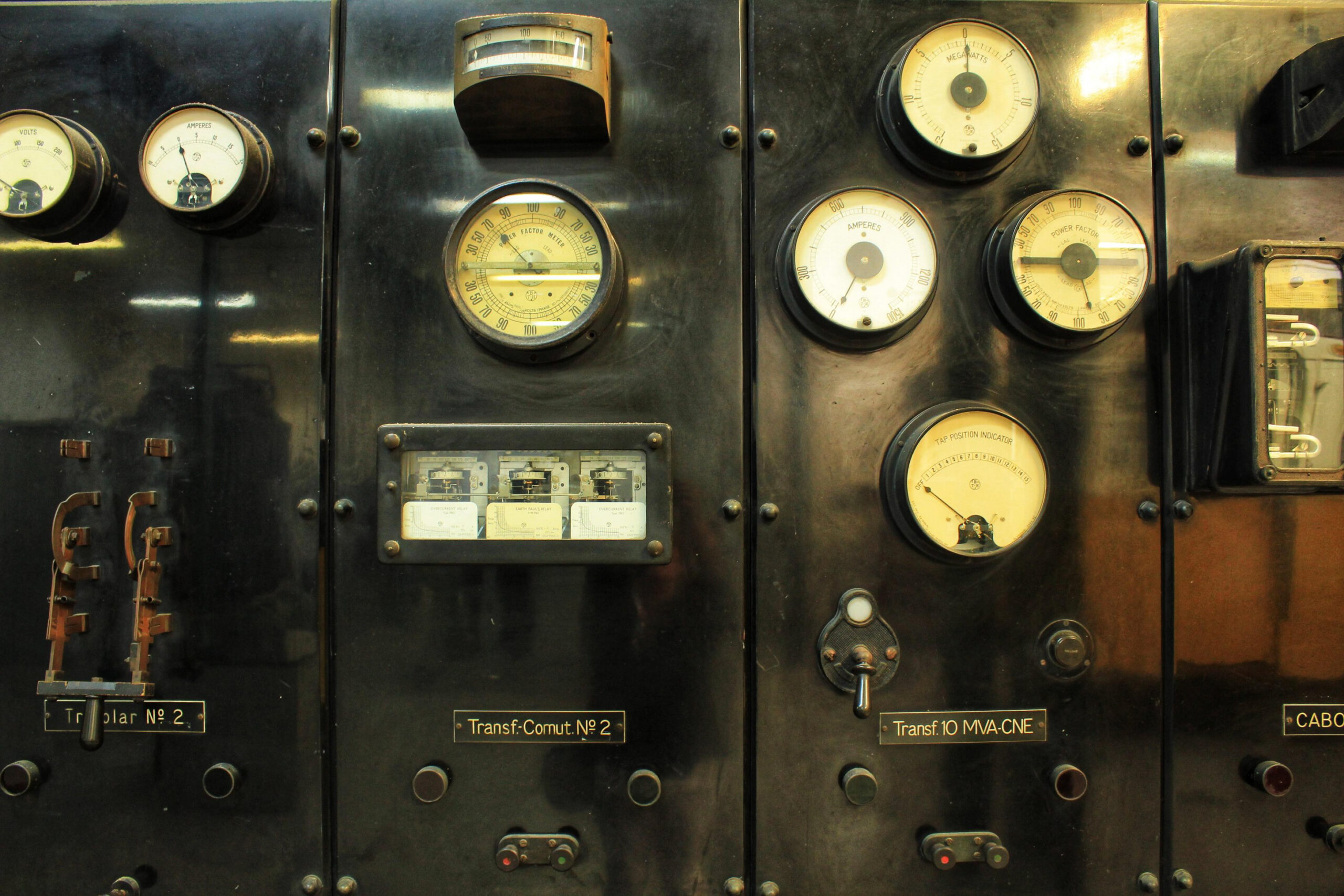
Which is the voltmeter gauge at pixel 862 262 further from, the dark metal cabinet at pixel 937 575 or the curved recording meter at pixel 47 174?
the curved recording meter at pixel 47 174

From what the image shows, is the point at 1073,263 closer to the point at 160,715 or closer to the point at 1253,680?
the point at 1253,680

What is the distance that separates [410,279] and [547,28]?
0.54m

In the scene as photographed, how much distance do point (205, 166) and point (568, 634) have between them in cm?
118

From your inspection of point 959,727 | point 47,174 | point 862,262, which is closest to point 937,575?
point 959,727

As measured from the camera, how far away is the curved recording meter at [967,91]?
3.84 feet

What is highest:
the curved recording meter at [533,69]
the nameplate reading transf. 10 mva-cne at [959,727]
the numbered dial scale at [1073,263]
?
the curved recording meter at [533,69]

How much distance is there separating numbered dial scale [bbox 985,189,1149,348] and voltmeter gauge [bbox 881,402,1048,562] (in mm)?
229

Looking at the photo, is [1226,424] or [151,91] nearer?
[1226,424]

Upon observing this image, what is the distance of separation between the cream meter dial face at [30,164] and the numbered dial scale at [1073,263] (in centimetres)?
190

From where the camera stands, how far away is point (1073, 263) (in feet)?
3.83

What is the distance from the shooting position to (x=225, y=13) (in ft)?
4.10

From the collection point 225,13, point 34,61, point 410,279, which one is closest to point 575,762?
point 410,279

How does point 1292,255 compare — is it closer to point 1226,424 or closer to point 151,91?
point 1226,424

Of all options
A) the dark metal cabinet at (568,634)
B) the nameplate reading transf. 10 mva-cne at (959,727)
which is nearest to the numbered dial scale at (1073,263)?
the dark metal cabinet at (568,634)
